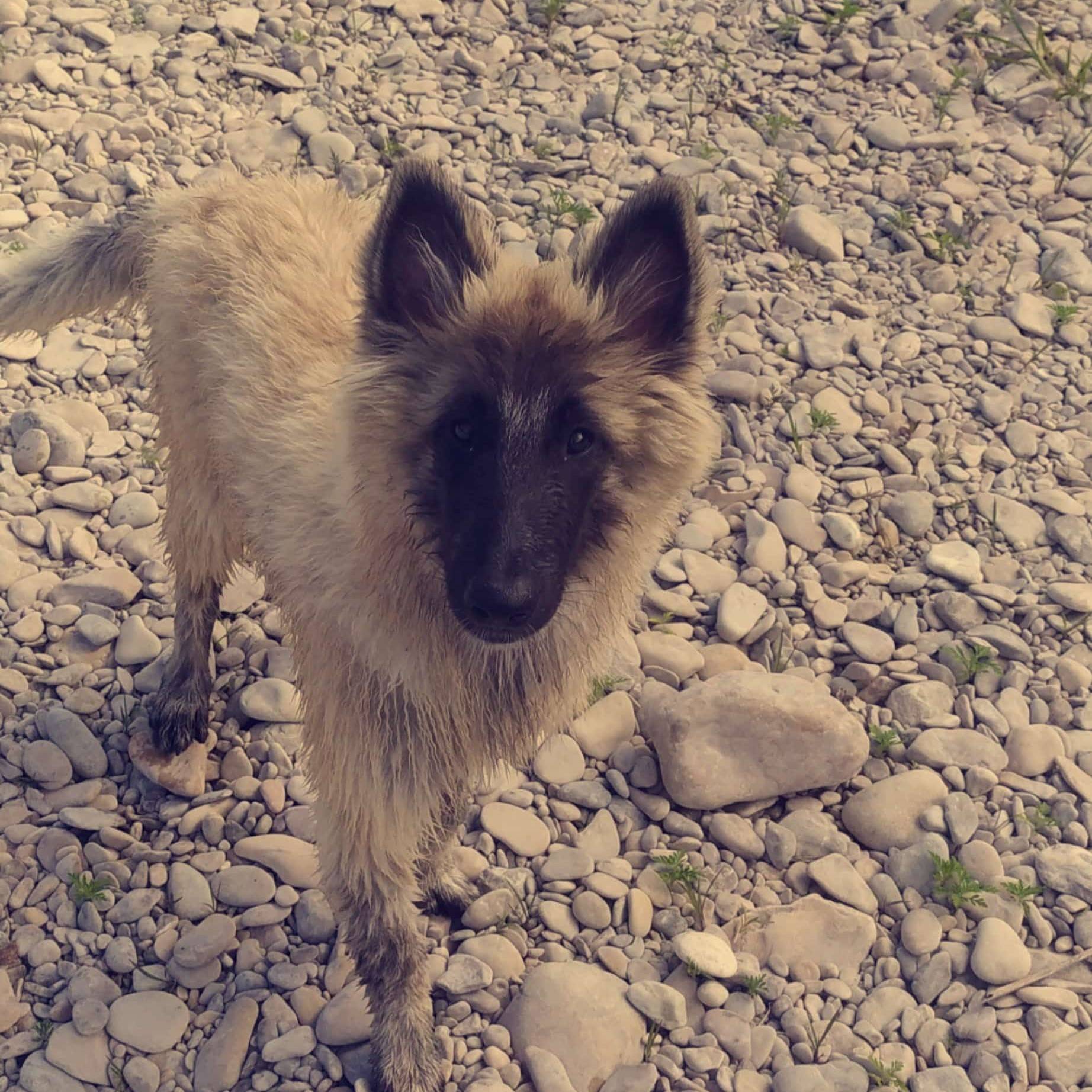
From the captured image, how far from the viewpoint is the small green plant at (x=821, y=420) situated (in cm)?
630

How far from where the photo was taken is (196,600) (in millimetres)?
4891

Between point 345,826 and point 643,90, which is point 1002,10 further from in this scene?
point 345,826

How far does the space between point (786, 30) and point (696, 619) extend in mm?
4761

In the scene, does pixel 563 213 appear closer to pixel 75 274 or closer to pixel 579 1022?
pixel 75 274

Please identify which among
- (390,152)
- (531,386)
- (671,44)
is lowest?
(390,152)

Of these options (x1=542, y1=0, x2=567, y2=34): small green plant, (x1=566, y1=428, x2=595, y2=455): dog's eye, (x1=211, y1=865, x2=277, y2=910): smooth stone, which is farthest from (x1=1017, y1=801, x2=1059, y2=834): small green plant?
(x1=542, y1=0, x2=567, y2=34): small green plant

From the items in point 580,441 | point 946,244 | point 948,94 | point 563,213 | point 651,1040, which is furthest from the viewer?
point 948,94

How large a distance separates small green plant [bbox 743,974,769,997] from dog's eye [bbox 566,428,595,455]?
2.07 m

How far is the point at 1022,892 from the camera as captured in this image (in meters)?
4.57

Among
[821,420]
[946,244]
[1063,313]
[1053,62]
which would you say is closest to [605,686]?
[821,420]

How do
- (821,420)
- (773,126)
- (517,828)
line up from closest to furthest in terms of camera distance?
(517,828)
(821,420)
(773,126)

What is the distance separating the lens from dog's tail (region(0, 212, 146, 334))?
4.83 m

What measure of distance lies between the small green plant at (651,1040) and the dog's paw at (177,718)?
2019 mm

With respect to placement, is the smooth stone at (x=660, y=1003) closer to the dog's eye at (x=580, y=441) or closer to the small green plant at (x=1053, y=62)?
the dog's eye at (x=580, y=441)
